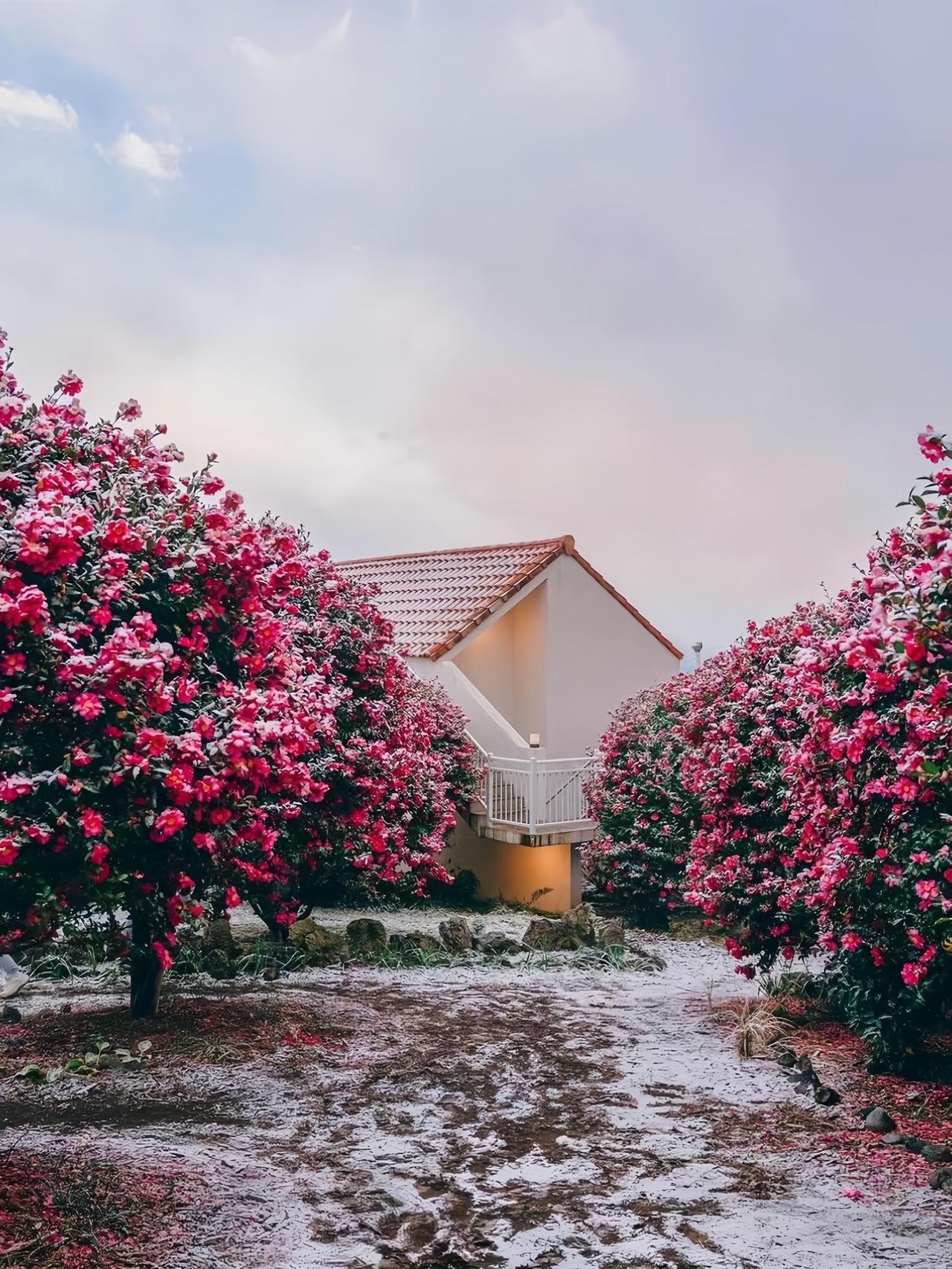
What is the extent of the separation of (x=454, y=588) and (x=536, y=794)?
19.3ft

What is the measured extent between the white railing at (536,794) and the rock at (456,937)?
4.47 m

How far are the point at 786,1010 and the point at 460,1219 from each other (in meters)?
4.78

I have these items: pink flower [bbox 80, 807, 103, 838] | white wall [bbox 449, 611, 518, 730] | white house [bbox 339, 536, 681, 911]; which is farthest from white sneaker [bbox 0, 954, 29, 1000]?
white wall [bbox 449, 611, 518, 730]

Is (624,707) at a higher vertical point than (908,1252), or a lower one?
higher

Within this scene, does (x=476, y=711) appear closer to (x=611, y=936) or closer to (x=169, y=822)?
(x=611, y=936)

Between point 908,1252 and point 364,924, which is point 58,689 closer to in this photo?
point 908,1252

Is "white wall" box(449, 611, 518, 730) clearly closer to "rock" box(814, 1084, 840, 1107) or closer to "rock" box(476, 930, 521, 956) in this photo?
"rock" box(476, 930, 521, 956)

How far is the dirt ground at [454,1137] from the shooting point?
5273mm

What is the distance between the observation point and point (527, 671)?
21141 mm

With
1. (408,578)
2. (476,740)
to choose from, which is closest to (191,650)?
(476,740)

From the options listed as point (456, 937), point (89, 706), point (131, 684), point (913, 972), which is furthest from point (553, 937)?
point (89, 706)

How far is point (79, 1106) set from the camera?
22.6ft

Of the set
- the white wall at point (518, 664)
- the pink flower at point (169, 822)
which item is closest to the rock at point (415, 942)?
the pink flower at point (169, 822)

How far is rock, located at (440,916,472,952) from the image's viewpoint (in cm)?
1221
